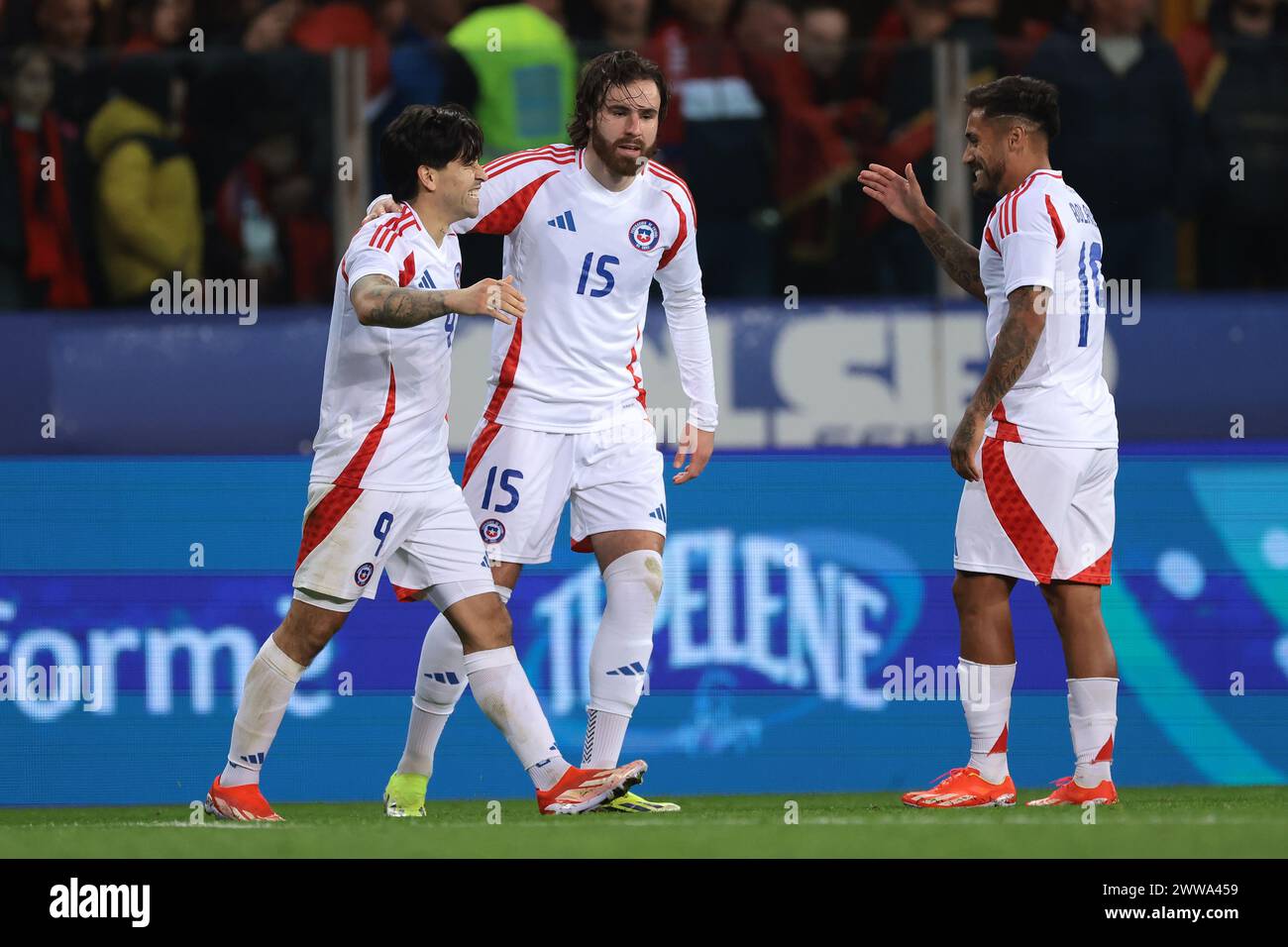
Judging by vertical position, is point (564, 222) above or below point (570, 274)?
above

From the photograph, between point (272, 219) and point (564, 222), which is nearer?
point (564, 222)

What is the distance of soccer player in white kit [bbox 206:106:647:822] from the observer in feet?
19.9

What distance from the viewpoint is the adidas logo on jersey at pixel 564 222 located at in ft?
21.6

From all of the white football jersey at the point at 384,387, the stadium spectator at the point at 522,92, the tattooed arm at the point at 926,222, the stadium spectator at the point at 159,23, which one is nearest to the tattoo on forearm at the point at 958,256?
the tattooed arm at the point at 926,222

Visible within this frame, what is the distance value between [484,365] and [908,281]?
5.81 feet

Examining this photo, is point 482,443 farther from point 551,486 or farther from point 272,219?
point 272,219

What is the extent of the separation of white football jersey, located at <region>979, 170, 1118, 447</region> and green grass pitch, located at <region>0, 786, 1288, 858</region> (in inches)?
Result: 46.0

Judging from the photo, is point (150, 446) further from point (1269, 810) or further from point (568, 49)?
point (1269, 810)

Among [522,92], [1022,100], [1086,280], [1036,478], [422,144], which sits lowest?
[1036,478]

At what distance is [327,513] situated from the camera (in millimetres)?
6109

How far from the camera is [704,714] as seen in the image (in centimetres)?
786

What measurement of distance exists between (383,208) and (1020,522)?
6.68 ft

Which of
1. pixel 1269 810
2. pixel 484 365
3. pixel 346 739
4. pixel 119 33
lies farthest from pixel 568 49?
pixel 1269 810

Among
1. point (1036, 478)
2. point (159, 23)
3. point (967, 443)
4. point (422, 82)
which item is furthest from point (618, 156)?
point (159, 23)
